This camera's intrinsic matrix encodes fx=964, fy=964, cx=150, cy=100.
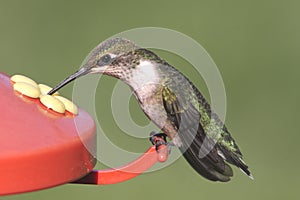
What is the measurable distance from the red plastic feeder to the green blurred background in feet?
12.5

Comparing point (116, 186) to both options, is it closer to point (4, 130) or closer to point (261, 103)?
point (261, 103)

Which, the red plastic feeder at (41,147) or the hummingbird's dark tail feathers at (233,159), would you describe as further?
the hummingbird's dark tail feathers at (233,159)

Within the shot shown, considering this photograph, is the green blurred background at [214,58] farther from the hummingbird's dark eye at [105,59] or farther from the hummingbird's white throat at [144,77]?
the hummingbird's dark eye at [105,59]

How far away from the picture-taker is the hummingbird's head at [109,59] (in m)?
4.08

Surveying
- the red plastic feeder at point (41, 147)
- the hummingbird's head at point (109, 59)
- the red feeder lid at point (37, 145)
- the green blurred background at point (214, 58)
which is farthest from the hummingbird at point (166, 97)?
the green blurred background at point (214, 58)

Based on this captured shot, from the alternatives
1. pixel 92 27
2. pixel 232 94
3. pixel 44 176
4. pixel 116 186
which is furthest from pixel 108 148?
pixel 92 27

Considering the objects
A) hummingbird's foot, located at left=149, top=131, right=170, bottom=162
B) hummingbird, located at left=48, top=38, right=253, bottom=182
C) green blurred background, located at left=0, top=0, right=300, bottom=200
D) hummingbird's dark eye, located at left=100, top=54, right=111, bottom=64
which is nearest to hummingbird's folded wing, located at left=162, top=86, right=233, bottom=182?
hummingbird, located at left=48, top=38, right=253, bottom=182

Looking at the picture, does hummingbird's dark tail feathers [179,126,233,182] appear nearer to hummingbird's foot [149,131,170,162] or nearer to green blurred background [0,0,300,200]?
hummingbird's foot [149,131,170,162]

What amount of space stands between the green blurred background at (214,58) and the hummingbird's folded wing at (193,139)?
2.98 m

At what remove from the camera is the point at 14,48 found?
9453mm

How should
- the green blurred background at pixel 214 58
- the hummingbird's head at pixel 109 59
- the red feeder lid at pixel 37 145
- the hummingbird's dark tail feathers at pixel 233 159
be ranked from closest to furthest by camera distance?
the red feeder lid at pixel 37 145
the hummingbird's head at pixel 109 59
the hummingbird's dark tail feathers at pixel 233 159
the green blurred background at pixel 214 58

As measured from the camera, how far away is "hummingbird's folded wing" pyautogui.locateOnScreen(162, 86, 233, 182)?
418cm

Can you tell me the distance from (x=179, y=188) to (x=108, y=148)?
3.98 meters

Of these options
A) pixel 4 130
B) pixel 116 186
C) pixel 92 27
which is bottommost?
pixel 116 186
